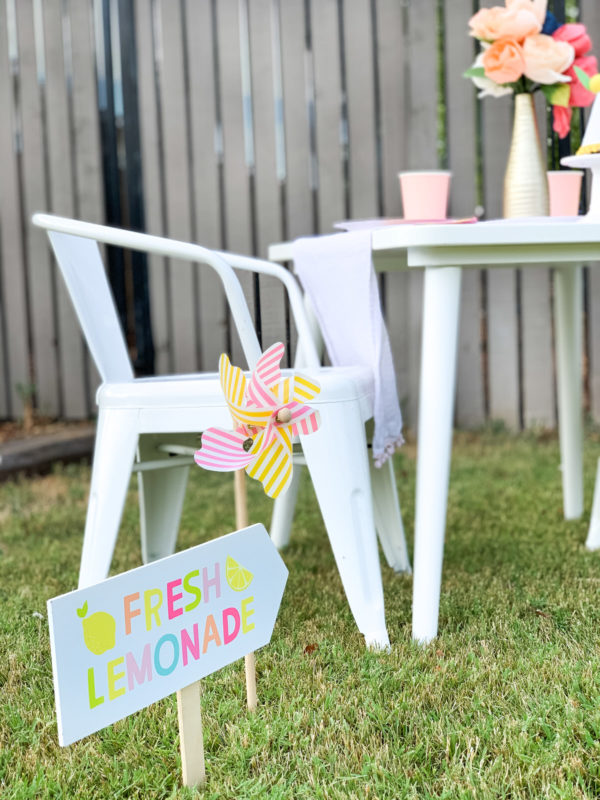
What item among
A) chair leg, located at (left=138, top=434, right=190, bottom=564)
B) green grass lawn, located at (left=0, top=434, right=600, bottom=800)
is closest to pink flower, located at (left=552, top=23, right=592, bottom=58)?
green grass lawn, located at (left=0, top=434, right=600, bottom=800)

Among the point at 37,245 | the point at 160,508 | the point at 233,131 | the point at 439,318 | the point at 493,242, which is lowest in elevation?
the point at 160,508

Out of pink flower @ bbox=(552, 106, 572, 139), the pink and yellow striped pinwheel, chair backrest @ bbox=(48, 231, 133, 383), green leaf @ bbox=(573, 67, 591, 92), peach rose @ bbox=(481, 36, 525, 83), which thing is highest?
peach rose @ bbox=(481, 36, 525, 83)

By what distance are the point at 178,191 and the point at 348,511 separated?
257 centimetres

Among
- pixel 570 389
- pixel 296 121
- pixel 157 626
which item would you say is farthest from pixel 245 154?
pixel 157 626

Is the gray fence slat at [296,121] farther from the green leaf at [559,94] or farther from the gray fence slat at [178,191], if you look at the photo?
the green leaf at [559,94]

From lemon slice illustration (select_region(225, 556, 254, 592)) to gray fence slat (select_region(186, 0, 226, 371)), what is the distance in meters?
2.47

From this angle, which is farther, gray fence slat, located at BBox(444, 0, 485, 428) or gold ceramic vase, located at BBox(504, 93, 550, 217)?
gray fence slat, located at BBox(444, 0, 485, 428)

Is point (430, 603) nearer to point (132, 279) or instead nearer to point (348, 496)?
point (348, 496)

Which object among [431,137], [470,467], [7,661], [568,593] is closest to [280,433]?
[7,661]

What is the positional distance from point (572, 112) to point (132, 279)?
213 cm

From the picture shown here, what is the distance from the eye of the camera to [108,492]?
1429 millimetres

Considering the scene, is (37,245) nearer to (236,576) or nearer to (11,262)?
(11,262)

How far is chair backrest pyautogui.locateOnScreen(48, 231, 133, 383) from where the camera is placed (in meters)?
1.55

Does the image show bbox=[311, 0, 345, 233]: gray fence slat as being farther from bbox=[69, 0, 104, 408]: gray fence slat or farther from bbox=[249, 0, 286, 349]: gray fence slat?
bbox=[69, 0, 104, 408]: gray fence slat
